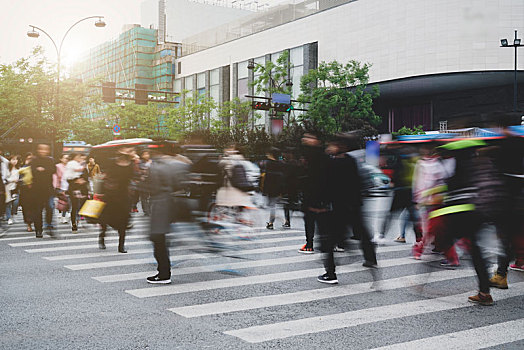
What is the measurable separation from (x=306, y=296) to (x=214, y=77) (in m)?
63.2

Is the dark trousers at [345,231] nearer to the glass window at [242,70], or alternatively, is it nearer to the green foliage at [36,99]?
the green foliage at [36,99]

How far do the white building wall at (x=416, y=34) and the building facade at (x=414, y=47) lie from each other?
70 millimetres

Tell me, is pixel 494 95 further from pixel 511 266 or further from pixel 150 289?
pixel 150 289

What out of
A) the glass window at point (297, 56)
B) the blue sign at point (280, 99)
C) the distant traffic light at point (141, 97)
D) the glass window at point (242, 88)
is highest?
the glass window at point (297, 56)

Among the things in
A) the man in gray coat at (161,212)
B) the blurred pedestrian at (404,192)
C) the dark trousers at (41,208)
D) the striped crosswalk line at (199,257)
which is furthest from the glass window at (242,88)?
the man in gray coat at (161,212)

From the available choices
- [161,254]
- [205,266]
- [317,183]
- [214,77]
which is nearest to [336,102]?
[205,266]

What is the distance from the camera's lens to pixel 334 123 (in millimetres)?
36375

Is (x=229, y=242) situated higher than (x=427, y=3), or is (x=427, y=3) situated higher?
(x=427, y=3)

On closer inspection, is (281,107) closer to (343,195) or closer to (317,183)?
(317,183)

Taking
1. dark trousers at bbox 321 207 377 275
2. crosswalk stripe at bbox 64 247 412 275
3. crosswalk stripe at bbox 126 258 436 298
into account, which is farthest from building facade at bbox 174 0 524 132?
dark trousers at bbox 321 207 377 275

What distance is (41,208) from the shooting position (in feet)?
39.7

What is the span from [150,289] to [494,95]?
4147cm

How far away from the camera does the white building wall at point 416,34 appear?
39.1 metres

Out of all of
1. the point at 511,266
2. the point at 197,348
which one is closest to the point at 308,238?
the point at 511,266
